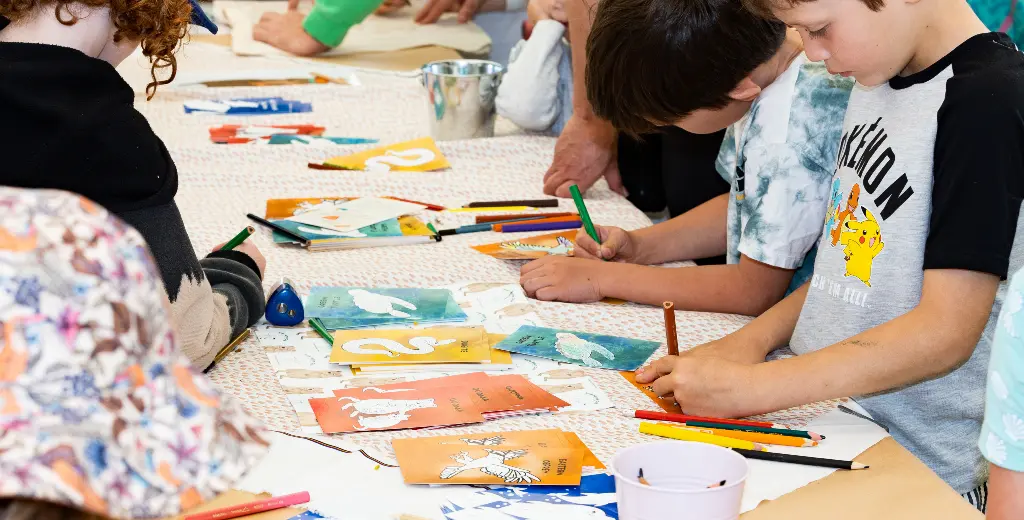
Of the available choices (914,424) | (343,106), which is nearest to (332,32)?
(343,106)

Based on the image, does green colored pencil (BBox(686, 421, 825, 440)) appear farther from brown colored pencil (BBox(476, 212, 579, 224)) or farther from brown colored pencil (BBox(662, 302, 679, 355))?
brown colored pencil (BBox(476, 212, 579, 224))

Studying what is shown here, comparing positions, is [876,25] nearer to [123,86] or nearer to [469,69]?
[123,86]

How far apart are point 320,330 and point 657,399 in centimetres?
36

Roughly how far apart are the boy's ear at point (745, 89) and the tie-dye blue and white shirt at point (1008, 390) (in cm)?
58

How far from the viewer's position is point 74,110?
892 mm

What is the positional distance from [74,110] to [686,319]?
2.15 feet

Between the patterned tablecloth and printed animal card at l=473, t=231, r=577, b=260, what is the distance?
0.05 ft

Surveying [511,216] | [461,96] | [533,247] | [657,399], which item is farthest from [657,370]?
[461,96]

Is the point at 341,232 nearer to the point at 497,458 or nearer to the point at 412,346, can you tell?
the point at 412,346

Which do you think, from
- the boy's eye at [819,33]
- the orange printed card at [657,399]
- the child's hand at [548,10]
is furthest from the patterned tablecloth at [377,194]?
the boy's eye at [819,33]

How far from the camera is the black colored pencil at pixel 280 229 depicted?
1.38m

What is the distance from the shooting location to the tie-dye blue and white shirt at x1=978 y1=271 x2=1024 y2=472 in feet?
2.07

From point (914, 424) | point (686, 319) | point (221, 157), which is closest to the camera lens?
point (914, 424)

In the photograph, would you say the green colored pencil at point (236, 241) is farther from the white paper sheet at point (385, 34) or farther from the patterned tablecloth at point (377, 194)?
the white paper sheet at point (385, 34)
